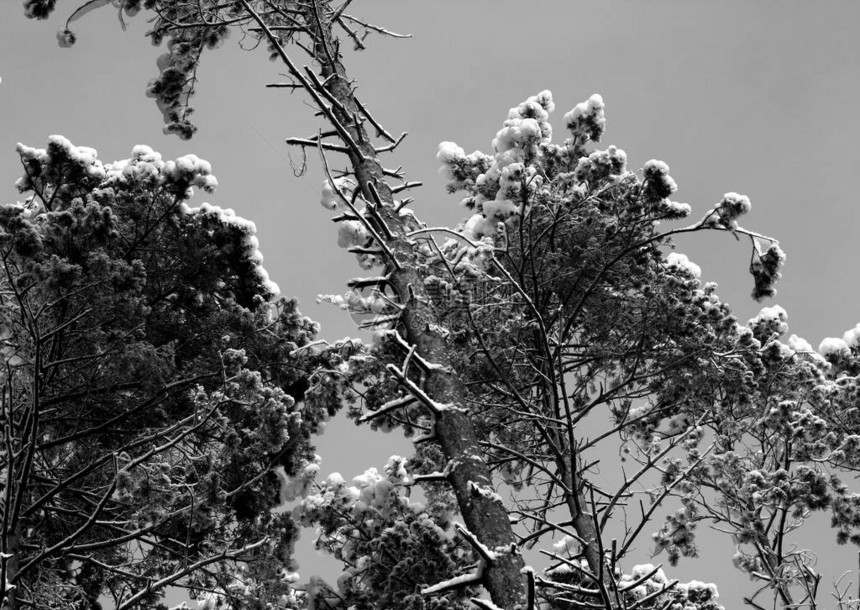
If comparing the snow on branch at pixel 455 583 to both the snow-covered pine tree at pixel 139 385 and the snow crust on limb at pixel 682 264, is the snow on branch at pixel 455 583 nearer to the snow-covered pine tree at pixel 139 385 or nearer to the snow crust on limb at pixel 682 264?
the snow-covered pine tree at pixel 139 385

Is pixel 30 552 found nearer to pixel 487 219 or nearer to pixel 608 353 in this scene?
pixel 487 219

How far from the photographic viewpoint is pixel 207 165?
39.7 ft

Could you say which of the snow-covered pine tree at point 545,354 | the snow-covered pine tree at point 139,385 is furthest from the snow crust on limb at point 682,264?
the snow-covered pine tree at point 139,385

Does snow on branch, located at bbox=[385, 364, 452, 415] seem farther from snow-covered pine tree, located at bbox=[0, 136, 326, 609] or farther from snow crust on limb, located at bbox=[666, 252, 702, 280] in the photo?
snow crust on limb, located at bbox=[666, 252, 702, 280]

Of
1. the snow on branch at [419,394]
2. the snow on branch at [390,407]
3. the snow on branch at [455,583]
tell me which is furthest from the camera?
→ the snow on branch at [390,407]

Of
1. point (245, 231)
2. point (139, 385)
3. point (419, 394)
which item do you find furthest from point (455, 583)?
point (245, 231)

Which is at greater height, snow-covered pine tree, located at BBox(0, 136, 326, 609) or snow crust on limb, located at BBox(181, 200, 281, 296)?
snow crust on limb, located at BBox(181, 200, 281, 296)

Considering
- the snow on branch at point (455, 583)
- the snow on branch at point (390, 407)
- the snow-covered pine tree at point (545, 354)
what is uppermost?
the snow-covered pine tree at point (545, 354)

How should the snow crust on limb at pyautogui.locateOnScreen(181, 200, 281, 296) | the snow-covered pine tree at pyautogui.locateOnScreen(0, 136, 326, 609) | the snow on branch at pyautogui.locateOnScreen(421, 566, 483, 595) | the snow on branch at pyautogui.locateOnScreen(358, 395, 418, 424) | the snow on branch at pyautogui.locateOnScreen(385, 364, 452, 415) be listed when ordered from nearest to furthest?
the snow on branch at pyautogui.locateOnScreen(421, 566, 483, 595)
the snow on branch at pyautogui.locateOnScreen(385, 364, 452, 415)
the snow on branch at pyautogui.locateOnScreen(358, 395, 418, 424)
the snow-covered pine tree at pyautogui.locateOnScreen(0, 136, 326, 609)
the snow crust on limb at pyautogui.locateOnScreen(181, 200, 281, 296)

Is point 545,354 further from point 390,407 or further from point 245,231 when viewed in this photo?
point 245,231

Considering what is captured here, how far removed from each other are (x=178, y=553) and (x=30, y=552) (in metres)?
1.62

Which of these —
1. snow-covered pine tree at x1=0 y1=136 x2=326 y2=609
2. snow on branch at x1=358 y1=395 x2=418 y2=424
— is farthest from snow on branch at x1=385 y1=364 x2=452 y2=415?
snow-covered pine tree at x1=0 y1=136 x2=326 y2=609

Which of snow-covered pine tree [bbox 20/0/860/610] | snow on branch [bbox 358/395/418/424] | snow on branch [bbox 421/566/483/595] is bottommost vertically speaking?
snow on branch [bbox 421/566/483/595]

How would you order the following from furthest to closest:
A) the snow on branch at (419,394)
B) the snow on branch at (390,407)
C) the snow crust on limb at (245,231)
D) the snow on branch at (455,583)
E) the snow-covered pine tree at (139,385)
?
the snow crust on limb at (245,231), the snow-covered pine tree at (139,385), the snow on branch at (390,407), the snow on branch at (419,394), the snow on branch at (455,583)
